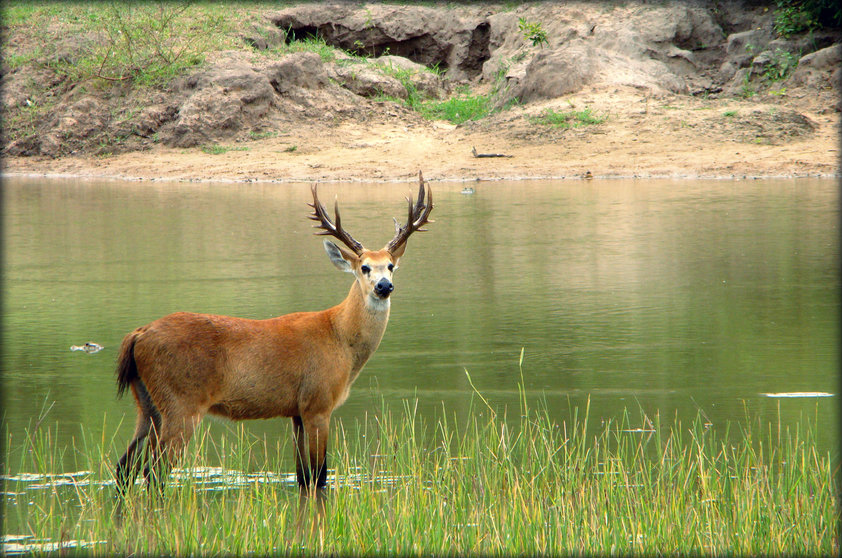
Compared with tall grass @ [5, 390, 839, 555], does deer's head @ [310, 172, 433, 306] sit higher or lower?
higher

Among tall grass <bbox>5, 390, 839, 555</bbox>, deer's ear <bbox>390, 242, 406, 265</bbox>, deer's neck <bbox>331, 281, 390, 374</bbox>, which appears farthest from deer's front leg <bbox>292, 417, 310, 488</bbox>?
deer's ear <bbox>390, 242, 406, 265</bbox>

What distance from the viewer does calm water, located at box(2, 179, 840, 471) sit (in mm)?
7605

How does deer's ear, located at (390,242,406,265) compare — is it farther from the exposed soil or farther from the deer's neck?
the exposed soil

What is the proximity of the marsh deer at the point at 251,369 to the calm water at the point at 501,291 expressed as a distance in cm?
39

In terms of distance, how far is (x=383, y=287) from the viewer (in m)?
6.22

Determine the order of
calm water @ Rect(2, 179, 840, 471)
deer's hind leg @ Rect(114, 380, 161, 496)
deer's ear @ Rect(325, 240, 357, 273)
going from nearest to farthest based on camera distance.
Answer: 1. deer's hind leg @ Rect(114, 380, 161, 496)
2. deer's ear @ Rect(325, 240, 357, 273)
3. calm water @ Rect(2, 179, 840, 471)

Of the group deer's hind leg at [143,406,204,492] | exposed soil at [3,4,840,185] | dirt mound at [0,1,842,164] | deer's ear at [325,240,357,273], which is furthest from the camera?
dirt mound at [0,1,842,164]

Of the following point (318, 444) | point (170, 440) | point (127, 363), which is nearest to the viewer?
point (170, 440)

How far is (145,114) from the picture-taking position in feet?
84.7

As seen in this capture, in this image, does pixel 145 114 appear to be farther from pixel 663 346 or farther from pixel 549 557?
pixel 549 557

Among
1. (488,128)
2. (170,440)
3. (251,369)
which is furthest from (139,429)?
(488,128)

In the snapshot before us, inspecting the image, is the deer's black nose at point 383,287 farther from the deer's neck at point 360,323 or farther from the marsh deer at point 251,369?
the deer's neck at point 360,323

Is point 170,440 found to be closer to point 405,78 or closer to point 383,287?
point 383,287

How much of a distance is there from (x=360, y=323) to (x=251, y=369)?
29.9 inches
